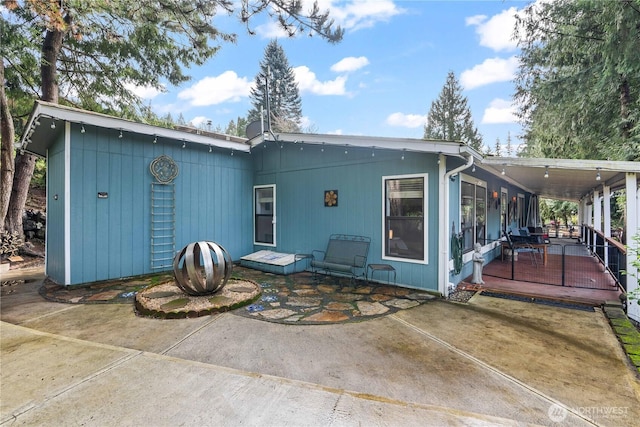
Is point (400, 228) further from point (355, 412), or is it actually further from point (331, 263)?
point (355, 412)

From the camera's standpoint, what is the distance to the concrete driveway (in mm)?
1952

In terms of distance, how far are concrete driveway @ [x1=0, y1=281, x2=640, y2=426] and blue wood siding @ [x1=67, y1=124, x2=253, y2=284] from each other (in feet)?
5.75

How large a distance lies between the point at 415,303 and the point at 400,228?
144cm


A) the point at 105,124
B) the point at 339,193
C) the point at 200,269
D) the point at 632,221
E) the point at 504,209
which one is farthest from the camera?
the point at 504,209

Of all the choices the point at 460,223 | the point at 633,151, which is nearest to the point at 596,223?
the point at 633,151

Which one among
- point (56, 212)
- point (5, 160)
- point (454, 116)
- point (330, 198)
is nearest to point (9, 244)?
point (5, 160)

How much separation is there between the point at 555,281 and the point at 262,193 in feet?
22.3

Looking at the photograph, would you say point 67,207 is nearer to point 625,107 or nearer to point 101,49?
point 101,49

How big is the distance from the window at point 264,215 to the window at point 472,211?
439 cm

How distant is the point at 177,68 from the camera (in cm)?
930

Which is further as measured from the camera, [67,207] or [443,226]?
[67,207]

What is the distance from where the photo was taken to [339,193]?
19.9ft

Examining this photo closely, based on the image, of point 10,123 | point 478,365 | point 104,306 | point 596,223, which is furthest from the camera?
point 596,223

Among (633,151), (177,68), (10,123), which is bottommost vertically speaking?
(633,151)
